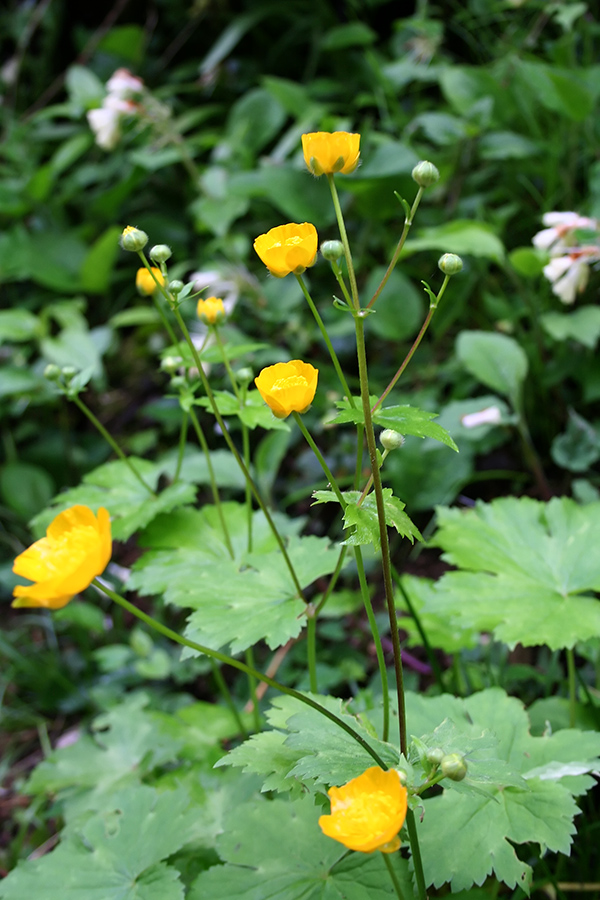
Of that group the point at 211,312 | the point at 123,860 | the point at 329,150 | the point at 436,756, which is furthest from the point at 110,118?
the point at 436,756

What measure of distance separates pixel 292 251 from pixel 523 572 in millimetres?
604

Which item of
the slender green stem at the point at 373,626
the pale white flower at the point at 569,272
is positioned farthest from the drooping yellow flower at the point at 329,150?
the pale white flower at the point at 569,272

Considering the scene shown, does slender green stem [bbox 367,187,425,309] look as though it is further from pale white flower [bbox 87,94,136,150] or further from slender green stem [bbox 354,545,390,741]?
pale white flower [bbox 87,94,136,150]

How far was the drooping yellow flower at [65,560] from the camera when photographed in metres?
0.53

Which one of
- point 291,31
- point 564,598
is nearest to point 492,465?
point 564,598

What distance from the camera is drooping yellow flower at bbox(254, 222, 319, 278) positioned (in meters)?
0.59

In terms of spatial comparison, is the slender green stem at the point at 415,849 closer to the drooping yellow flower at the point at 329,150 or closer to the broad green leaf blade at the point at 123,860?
the broad green leaf blade at the point at 123,860

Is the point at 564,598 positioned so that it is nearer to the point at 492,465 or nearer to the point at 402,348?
the point at 492,465

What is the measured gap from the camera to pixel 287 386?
0.57m

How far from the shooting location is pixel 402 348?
1957mm

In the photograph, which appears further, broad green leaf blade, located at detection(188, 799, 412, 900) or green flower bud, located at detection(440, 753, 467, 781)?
broad green leaf blade, located at detection(188, 799, 412, 900)

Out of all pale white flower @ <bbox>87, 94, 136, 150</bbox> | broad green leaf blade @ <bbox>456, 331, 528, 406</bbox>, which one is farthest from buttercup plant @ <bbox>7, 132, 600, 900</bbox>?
pale white flower @ <bbox>87, 94, 136, 150</bbox>

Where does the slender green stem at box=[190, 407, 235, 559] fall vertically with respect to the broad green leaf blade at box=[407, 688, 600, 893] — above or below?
above

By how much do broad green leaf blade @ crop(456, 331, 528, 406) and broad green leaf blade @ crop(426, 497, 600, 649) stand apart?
0.49 meters
